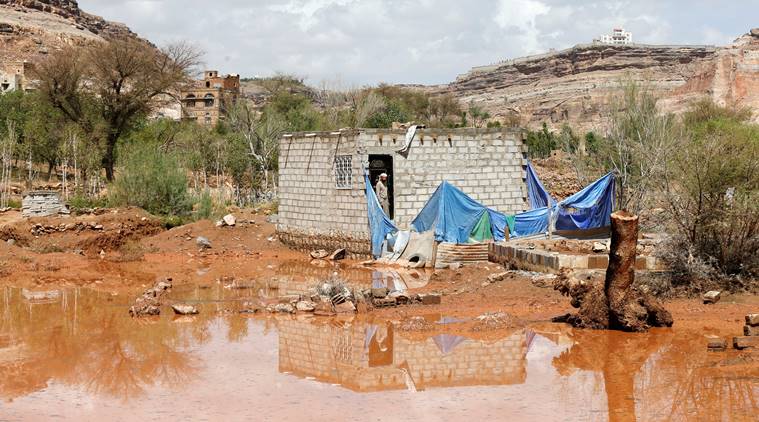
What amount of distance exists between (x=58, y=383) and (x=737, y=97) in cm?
6923

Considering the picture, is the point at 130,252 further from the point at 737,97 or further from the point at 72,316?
the point at 737,97

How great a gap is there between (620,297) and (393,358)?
2.88 metres

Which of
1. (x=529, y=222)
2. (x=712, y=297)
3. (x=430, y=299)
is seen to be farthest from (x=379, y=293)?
(x=529, y=222)

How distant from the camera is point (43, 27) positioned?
335 feet

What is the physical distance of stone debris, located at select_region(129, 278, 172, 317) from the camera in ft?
42.1

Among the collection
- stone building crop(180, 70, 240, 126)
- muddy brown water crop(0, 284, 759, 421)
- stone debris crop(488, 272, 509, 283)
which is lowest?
muddy brown water crop(0, 284, 759, 421)

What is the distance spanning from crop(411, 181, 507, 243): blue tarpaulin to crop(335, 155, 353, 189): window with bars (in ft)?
7.17

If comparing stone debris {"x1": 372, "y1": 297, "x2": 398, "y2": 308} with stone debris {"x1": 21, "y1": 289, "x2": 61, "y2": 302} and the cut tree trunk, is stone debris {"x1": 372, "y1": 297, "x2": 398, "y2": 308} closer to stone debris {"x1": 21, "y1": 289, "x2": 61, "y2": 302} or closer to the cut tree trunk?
the cut tree trunk

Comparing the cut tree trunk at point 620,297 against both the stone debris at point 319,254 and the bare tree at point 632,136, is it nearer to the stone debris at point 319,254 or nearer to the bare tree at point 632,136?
the stone debris at point 319,254

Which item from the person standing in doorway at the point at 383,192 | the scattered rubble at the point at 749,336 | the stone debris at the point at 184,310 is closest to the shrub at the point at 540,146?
the person standing in doorway at the point at 383,192

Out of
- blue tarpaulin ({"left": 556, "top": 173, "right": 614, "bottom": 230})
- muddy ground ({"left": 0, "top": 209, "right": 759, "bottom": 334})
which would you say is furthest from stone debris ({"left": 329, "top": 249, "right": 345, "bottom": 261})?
blue tarpaulin ({"left": 556, "top": 173, "right": 614, "bottom": 230})

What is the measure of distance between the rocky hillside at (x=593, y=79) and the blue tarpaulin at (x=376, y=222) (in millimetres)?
57553

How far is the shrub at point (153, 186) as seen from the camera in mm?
25391

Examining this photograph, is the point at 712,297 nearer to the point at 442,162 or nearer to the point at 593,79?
the point at 442,162
